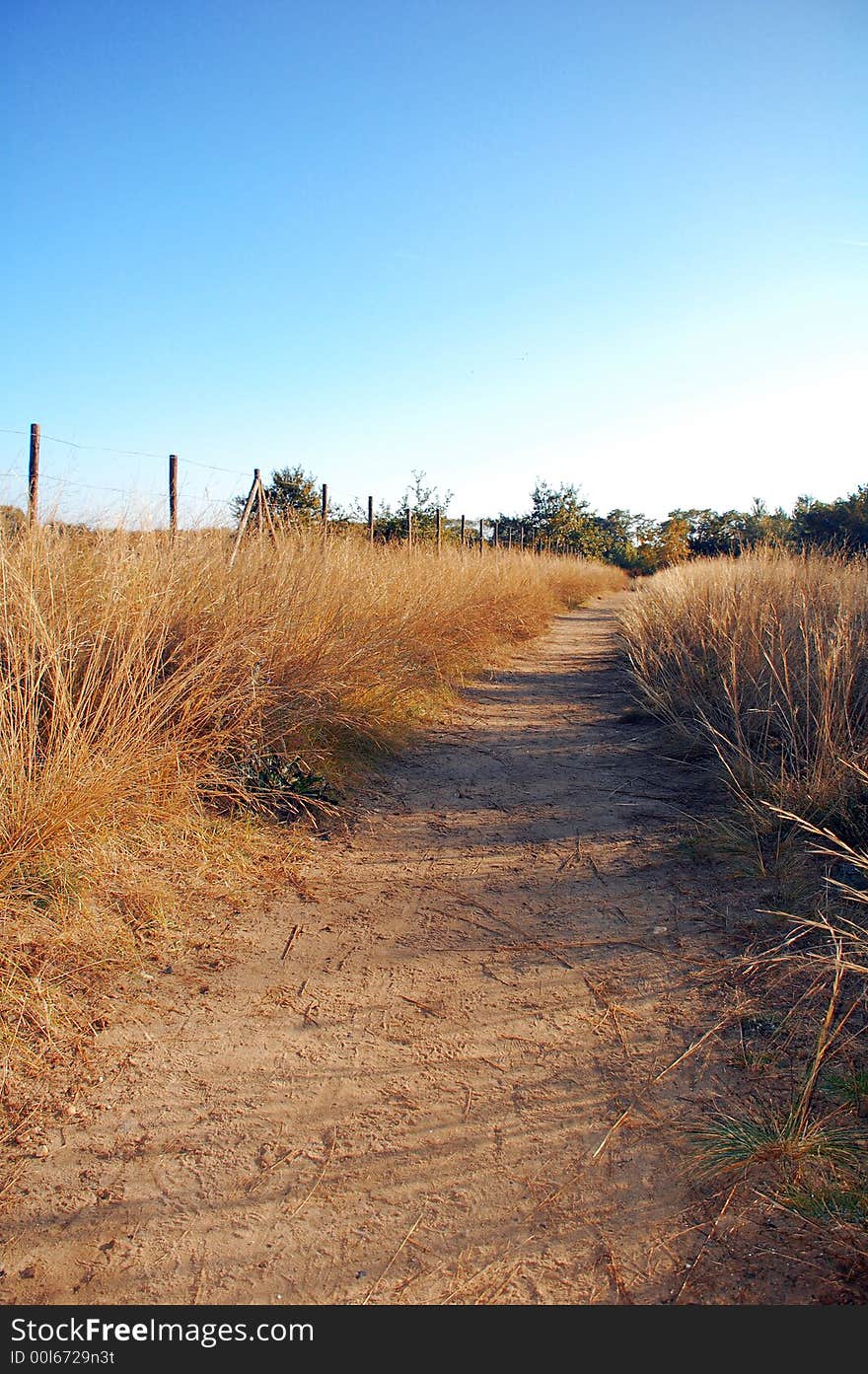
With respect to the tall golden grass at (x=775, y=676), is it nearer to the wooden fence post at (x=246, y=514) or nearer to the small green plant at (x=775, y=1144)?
the small green plant at (x=775, y=1144)

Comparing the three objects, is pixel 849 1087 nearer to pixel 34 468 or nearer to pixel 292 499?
pixel 34 468

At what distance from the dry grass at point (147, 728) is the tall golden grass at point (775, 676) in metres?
2.35

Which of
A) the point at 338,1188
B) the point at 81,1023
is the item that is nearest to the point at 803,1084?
the point at 338,1188

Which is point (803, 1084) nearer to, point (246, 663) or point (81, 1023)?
point (81, 1023)

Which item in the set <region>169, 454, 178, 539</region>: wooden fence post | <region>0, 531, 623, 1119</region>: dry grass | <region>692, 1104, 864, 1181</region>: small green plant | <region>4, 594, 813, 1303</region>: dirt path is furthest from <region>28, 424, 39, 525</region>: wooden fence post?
<region>692, 1104, 864, 1181</region>: small green plant

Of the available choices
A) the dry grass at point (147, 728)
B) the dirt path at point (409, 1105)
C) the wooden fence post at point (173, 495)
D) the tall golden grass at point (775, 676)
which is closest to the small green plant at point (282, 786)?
the dry grass at point (147, 728)

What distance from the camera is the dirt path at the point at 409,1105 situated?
1682 mm

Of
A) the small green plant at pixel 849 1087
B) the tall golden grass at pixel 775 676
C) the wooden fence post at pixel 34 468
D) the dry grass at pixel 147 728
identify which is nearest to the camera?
the small green plant at pixel 849 1087

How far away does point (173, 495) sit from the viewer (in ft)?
19.3

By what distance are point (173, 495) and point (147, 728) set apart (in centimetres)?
287

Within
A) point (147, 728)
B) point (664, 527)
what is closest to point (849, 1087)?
point (147, 728)

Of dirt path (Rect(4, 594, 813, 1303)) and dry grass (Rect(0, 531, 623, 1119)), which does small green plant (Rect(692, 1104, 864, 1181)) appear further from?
dry grass (Rect(0, 531, 623, 1119))

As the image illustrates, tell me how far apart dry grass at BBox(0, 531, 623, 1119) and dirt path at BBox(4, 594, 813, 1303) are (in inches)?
12.9

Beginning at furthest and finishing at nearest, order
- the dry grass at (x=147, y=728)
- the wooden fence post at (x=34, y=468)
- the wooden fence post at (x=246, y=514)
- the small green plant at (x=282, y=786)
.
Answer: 1. the wooden fence post at (x=246, y=514)
2. the wooden fence post at (x=34, y=468)
3. the small green plant at (x=282, y=786)
4. the dry grass at (x=147, y=728)
